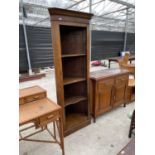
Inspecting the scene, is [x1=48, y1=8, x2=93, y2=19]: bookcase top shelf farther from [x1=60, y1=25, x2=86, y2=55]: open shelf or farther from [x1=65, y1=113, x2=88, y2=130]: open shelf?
[x1=65, y1=113, x2=88, y2=130]: open shelf

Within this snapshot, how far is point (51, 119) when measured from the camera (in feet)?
4.68

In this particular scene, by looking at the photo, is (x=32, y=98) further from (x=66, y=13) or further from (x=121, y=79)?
(x=121, y=79)

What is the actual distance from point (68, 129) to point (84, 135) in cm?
28

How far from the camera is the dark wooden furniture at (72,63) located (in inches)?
66.1

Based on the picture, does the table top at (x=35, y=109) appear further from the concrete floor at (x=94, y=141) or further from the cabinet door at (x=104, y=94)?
the cabinet door at (x=104, y=94)

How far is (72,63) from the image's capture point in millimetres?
2242

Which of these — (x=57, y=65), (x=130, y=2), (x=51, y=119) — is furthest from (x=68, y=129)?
(x=130, y=2)

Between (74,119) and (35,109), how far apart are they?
40.8 inches

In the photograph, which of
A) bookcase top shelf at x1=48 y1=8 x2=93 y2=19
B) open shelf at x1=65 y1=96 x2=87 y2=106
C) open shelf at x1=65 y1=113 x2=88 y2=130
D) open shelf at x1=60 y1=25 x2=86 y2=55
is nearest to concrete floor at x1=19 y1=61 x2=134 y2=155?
open shelf at x1=65 y1=113 x2=88 y2=130

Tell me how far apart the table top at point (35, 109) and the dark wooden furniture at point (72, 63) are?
13.9 inches

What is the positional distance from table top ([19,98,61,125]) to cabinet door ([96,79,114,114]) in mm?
994

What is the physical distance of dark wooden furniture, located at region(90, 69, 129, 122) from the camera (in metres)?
2.23
